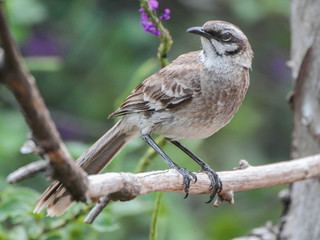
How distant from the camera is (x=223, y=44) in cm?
439

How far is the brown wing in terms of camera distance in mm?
4363

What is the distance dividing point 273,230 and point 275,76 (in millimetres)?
2780

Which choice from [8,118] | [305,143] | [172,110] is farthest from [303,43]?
[8,118]

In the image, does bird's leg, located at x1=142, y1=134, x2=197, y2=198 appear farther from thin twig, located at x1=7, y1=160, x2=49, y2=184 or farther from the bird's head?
thin twig, located at x1=7, y1=160, x2=49, y2=184

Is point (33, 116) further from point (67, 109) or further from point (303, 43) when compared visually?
point (67, 109)

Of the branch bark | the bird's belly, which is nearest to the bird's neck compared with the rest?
the bird's belly

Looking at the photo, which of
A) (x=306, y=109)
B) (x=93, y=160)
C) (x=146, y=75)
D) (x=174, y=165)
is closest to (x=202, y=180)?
(x=174, y=165)

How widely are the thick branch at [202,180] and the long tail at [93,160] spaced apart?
0.46 meters

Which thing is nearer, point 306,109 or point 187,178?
point 187,178

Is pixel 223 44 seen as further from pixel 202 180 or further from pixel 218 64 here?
pixel 202 180

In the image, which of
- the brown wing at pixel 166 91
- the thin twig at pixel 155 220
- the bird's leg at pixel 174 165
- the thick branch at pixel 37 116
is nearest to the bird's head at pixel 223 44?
the brown wing at pixel 166 91

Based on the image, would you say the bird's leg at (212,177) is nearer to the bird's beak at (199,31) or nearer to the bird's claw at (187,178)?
the bird's claw at (187,178)

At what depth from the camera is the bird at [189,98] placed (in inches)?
168

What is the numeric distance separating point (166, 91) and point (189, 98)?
0.14 metres
